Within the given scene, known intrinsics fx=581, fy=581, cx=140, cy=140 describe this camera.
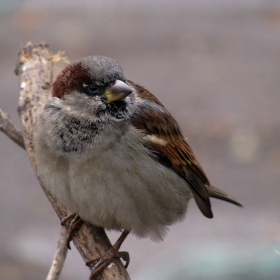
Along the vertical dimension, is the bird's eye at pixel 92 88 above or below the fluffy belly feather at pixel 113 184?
above

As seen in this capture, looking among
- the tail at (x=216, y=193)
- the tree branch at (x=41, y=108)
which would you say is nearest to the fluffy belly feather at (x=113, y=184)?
the tree branch at (x=41, y=108)

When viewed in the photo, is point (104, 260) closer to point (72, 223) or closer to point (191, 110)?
point (72, 223)

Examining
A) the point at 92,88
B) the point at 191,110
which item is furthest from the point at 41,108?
the point at 191,110

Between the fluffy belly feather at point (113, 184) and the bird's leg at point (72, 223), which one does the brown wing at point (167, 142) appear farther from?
the bird's leg at point (72, 223)

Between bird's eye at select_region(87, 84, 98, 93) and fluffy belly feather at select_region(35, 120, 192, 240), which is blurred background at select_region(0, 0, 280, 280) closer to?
fluffy belly feather at select_region(35, 120, 192, 240)

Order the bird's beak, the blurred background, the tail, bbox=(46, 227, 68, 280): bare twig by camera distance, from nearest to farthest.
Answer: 1. the bird's beak
2. bbox=(46, 227, 68, 280): bare twig
3. the tail
4. the blurred background

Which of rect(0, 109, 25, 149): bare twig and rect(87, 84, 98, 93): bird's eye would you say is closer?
rect(87, 84, 98, 93): bird's eye

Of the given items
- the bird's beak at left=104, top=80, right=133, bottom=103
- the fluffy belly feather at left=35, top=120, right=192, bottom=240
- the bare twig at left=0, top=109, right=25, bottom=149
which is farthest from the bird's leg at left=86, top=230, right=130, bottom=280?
the bare twig at left=0, top=109, right=25, bottom=149

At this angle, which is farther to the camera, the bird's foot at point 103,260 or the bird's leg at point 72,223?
the bird's leg at point 72,223
